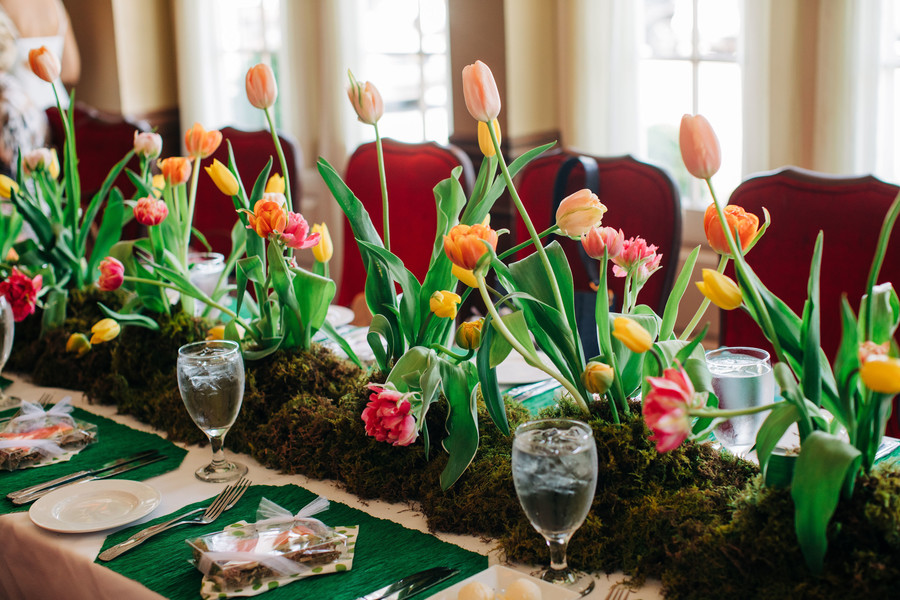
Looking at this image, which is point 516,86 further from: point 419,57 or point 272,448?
point 272,448

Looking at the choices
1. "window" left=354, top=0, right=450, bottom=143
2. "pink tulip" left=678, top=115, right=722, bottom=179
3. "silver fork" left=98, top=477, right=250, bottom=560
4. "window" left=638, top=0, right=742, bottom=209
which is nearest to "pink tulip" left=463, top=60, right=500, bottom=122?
"pink tulip" left=678, top=115, right=722, bottom=179

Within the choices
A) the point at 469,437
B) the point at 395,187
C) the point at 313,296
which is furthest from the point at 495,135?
the point at 395,187

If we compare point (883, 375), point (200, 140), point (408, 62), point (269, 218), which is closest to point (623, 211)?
point (200, 140)

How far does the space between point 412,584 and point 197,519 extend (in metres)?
0.30

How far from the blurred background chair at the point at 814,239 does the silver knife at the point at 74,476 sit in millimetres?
1056

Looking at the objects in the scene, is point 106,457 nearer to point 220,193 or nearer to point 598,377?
point 598,377

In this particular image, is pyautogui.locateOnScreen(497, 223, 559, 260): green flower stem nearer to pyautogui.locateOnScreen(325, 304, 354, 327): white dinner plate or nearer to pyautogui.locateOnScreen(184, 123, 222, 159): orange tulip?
pyautogui.locateOnScreen(184, 123, 222, 159): orange tulip

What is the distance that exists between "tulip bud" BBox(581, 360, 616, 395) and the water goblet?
0.50ft

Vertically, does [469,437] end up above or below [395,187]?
below

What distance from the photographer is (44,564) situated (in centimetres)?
109

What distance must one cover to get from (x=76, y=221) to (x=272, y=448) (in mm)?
738

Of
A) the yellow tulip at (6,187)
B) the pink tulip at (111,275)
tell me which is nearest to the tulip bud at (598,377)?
the pink tulip at (111,275)

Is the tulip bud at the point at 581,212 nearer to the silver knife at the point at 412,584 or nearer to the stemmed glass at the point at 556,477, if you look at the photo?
the stemmed glass at the point at 556,477

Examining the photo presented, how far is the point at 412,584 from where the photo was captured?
3.08 ft
